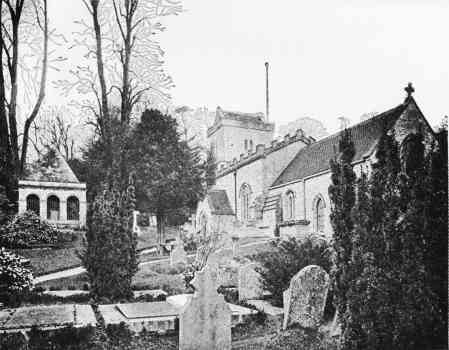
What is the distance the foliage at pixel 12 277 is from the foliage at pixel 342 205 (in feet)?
15.1

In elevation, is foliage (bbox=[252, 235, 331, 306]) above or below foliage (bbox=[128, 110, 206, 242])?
below

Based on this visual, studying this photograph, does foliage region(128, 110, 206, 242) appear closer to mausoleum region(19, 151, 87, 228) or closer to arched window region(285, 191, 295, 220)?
mausoleum region(19, 151, 87, 228)

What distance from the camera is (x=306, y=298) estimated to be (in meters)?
6.36

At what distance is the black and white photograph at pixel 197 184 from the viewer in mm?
5484

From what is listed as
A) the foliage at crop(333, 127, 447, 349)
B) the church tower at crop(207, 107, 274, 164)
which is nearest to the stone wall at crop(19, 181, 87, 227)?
the church tower at crop(207, 107, 274, 164)

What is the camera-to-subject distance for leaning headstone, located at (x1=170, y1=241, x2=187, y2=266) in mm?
10164

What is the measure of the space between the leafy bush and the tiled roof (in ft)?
14.8

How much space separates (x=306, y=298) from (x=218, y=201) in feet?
12.7

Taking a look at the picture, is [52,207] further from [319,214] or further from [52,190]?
[319,214]

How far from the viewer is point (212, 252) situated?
34.7 ft

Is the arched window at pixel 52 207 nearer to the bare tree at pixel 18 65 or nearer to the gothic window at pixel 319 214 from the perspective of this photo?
the bare tree at pixel 18 65

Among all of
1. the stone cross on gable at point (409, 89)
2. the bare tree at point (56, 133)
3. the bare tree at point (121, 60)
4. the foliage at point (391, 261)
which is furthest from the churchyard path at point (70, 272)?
the stone cross on gable at point (409, 89)

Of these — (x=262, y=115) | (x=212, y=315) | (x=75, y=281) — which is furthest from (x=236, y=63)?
(x=75, y=281)

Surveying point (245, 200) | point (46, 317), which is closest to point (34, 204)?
point (46, 317)
